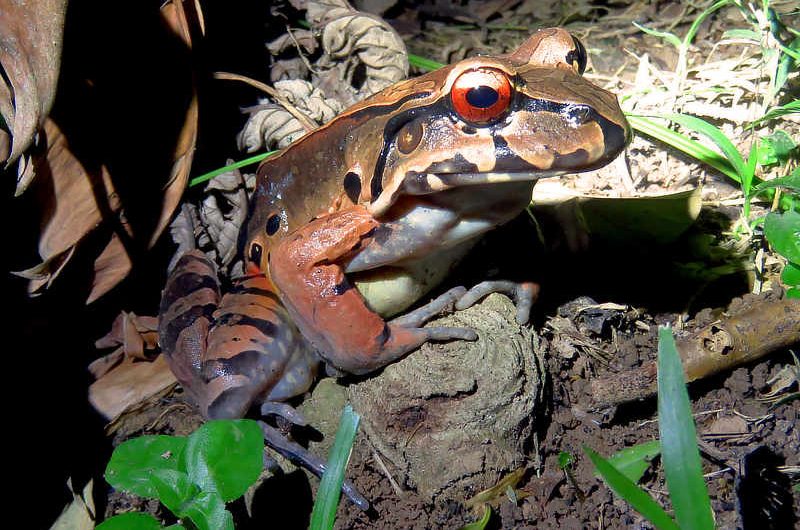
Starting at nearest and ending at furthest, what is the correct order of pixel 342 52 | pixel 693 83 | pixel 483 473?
1. pixel 483 473
2. pixel 693 83
3. pixel 342 52

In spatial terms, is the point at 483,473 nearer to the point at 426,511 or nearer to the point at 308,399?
the point at 426,511

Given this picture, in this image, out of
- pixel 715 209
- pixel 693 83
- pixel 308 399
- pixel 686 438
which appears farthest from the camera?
pixel 693 83

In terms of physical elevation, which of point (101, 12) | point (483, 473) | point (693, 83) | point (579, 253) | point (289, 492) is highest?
point (101, 12)

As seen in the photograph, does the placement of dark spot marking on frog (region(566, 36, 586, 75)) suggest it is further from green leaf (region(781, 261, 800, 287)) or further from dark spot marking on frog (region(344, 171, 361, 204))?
green leaf (region(781, 261, 800, 287))

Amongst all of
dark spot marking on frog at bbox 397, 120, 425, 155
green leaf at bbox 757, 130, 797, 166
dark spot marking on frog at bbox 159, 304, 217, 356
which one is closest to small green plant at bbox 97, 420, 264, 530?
dark spot marking on frog at bbox 159, 304, 217, 356

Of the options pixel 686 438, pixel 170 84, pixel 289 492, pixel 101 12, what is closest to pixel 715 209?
pixel 686 438

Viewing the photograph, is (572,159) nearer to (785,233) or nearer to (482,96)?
(482,96)

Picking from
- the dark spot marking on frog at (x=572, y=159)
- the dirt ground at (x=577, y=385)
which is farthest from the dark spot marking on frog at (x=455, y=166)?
the dirt ground at (x=577, y=385)
